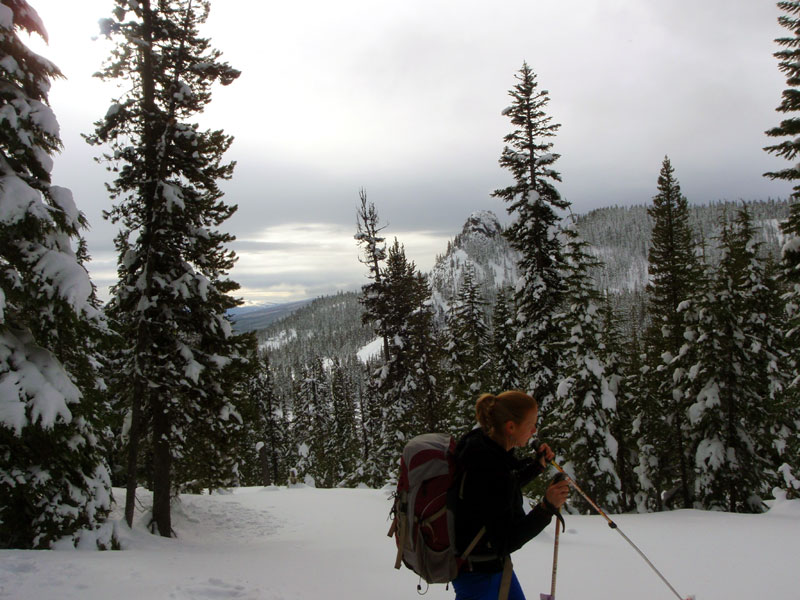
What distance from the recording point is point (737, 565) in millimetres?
7719

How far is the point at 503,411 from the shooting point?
10.0 feet

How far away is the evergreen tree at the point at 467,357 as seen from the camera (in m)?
25.6

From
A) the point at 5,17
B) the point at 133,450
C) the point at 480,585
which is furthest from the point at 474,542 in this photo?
the point at 133,450

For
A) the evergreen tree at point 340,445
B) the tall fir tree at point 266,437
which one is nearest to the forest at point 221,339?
the tall fir tree at point 266,437

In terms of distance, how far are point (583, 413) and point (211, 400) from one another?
1339 centimetres

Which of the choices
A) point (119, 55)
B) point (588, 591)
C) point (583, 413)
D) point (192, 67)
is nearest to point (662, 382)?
point (583, 413)

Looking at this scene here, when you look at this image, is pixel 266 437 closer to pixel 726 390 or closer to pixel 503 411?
pixel 726 390

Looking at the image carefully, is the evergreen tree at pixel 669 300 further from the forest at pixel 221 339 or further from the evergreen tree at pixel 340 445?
the evergreen tree at pixel 340 445

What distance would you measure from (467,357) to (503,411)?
929 inches

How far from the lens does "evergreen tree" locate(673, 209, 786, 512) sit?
17.8m

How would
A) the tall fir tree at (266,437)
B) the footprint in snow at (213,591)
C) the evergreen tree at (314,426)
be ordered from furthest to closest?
the evergreen tree at (314,426)
the tall fir tree at (266,437)
the footprint in snow at (213,591)

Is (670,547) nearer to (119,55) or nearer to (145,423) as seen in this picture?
(145,423)

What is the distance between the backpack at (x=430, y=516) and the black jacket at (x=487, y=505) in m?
0.06

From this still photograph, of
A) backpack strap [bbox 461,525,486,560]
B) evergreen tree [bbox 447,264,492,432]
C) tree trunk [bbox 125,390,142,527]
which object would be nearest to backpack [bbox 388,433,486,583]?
backpack strap [bbox 461,525,486,560]
